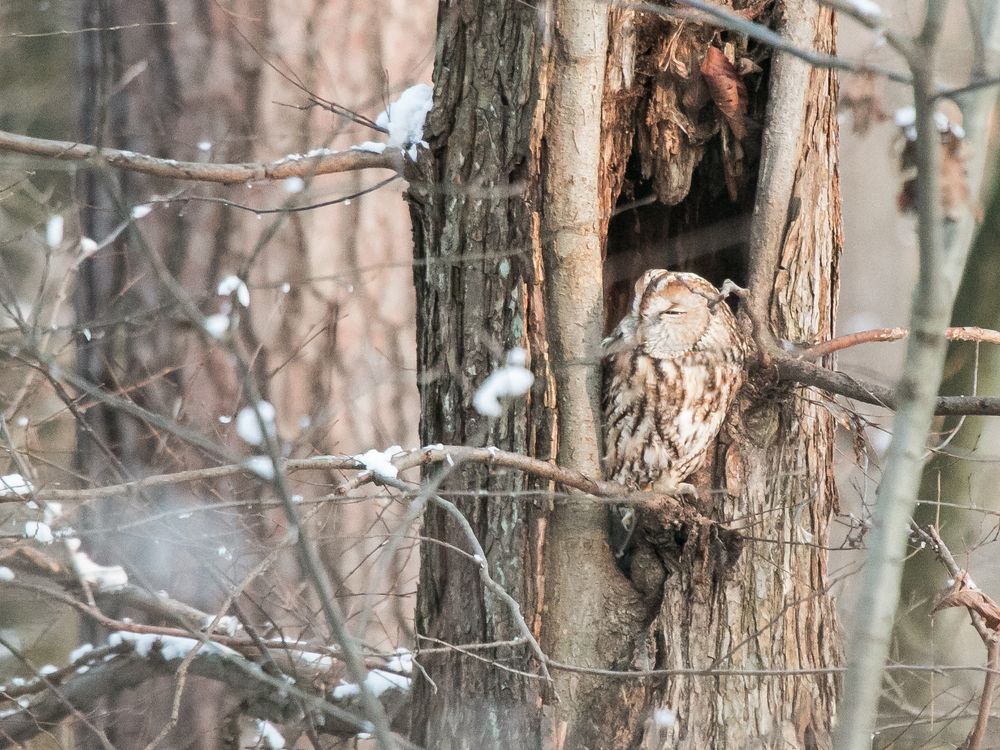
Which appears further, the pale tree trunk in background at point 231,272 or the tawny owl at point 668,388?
the pale tree trunk in background at point 231,272

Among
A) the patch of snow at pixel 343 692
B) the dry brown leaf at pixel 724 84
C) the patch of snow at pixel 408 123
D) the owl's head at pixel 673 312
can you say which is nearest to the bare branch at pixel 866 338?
the owl's head at pixel 673 312

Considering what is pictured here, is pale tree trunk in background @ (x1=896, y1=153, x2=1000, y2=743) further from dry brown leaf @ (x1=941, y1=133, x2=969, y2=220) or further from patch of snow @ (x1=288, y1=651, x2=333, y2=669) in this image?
dry brown leaf @ (x1=941, y1=133, x2=969, y2=220)

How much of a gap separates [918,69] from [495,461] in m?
1.20

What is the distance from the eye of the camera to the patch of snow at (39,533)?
2968 mm

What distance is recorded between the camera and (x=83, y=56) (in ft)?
14.7

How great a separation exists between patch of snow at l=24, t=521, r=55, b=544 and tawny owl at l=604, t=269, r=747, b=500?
159 centimetres

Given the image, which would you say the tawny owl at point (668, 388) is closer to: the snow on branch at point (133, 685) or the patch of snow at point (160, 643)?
the snow on branch at point (133, 685)

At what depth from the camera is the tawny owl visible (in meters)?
2.99

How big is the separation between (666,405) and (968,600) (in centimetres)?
93

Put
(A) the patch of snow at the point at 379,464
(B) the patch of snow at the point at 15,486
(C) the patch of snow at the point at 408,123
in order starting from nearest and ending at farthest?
1. (A) the patch of snow at the point at 379,464
2. (B) the patch of snow at the point at 15,486
3. (C) the patch of snow at the point at 408,123

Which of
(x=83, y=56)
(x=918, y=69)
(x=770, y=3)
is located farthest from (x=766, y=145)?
(x=83, y=56)

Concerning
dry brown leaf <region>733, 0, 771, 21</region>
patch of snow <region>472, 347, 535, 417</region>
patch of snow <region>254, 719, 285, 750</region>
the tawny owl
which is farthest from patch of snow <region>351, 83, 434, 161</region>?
patch of snow <region>254, 719, 285, 750</region>

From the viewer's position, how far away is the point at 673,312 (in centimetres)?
310

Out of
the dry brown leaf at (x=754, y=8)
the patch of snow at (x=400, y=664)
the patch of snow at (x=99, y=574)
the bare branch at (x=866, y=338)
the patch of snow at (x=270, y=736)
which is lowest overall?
the patch of snow at (x=270, y=736)
